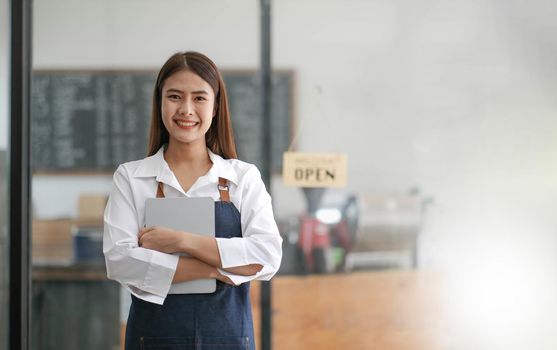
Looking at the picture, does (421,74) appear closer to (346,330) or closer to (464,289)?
(464,289)

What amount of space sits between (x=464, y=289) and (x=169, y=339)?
1472 mm

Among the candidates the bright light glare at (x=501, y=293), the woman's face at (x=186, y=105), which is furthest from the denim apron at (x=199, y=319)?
the bright light glare at (x=501, y=293)

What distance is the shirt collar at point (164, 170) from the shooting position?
1813 millimetres

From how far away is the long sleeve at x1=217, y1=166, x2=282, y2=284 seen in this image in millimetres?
1742

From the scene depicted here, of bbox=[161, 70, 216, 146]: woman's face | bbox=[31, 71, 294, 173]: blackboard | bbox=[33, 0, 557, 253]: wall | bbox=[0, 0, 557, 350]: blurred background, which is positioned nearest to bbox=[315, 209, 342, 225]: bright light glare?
bbox=[0, 0, 557, 350]: blurred background

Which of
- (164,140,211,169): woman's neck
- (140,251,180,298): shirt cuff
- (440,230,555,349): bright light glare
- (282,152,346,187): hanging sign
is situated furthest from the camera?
(440,230,555,349): bright light glare

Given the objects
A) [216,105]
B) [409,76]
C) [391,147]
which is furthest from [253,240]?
[409,76]

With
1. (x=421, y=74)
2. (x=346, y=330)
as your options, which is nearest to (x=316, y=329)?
(x=346, y=330)

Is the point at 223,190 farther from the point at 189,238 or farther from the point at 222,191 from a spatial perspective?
the point at 189,238

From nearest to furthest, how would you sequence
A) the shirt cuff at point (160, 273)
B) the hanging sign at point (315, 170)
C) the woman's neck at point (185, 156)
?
1. the shirt cuff at point (160, 273)
2. the woman's neck at point (185, 156)
3. the hanging sign at point (315, 170)

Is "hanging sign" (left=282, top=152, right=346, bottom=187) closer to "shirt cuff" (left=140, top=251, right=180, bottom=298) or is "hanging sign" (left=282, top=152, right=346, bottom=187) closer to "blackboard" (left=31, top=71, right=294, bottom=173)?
"blackboard" (left=31, top=71, right=294, bottom=173)

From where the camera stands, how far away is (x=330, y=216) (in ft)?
9.53

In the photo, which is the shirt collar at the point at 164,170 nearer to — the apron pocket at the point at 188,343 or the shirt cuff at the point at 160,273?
the shirt cuff at the point at 160,273

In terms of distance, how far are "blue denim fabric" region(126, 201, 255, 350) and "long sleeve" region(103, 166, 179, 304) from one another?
1.9 inches
